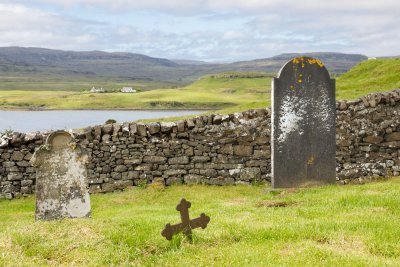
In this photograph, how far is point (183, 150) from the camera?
16.0 metres

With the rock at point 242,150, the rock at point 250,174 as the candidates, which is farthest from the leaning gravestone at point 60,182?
the rock at point 250,174

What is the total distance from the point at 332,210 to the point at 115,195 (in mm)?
7593

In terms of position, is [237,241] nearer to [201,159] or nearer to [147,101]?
[201,159]

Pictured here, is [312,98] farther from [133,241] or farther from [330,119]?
[133,241]

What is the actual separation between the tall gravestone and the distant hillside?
540 inches

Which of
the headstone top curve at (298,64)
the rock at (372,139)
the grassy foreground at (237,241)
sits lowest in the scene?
the grassy foreground at (237,241)

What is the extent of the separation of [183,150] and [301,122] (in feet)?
13.2

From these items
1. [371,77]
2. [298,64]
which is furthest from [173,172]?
[371,77]

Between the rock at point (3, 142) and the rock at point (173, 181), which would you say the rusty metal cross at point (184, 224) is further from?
the rock at point (3, 142)

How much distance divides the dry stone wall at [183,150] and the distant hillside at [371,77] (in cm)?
1091

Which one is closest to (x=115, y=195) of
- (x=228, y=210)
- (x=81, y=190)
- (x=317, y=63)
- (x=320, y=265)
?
(x=81, y=190)

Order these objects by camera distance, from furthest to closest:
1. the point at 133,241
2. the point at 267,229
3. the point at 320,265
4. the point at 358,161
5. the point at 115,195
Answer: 1. the point at 358,161
2. the point at 115,195
3. the point at 267,229
4. the point at 133,241
5. the point at 320,265

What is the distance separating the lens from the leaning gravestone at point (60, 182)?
38.3 feet

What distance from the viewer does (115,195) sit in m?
15.5
